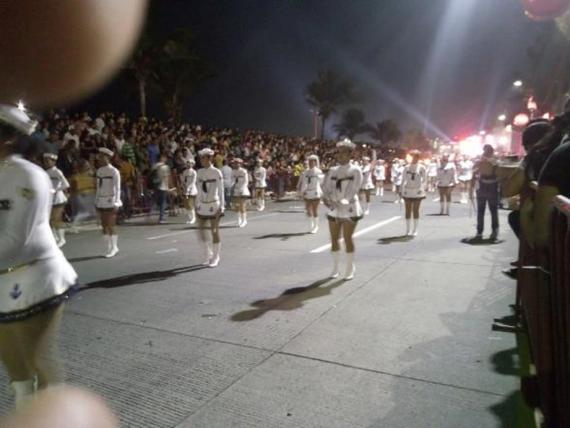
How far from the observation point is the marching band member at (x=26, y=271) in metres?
2.50

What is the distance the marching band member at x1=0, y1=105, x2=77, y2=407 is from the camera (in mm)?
2496

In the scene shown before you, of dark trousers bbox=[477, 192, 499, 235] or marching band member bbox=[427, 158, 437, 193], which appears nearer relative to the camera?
dark trousers bbox=[477, 192, 499, 235]

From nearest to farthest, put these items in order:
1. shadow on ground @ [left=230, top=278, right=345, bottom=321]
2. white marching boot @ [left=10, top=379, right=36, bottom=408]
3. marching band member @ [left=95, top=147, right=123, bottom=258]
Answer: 1. white marching boot @ [left=10, top=379, right=36, bottom=408]
2. shadow on ground @ [left=230, top=278, right=345, bottom=321]
3. marching band member @ [left=95, top=147, right=123, bottom=258]

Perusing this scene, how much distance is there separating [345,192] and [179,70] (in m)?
25.0

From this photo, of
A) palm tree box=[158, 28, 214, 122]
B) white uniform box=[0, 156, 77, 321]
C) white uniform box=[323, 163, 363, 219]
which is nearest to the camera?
white uniform box=[0, 156, 77, 321]

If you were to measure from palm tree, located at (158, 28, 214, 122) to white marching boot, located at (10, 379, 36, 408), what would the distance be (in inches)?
1092

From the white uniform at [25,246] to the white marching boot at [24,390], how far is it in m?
0.45

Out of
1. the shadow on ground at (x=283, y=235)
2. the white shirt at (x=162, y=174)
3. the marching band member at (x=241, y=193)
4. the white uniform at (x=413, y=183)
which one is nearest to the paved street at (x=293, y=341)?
the shadow on ground at (x=283, y=235)

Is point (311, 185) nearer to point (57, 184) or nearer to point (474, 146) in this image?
point (57, 184)

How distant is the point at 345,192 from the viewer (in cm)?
730

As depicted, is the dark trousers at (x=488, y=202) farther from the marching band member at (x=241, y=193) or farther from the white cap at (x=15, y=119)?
the white cap at (x=15, y=119)

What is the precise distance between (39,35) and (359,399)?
609 inches

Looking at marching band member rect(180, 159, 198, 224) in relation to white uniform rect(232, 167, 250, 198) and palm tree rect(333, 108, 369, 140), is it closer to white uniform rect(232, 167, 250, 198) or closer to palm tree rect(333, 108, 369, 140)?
white uniform rect(232, 167, 250, 198)

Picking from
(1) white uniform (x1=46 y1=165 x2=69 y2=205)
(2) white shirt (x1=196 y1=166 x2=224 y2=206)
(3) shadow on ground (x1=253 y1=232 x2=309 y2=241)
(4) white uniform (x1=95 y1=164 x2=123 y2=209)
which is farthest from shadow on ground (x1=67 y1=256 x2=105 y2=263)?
(3) shadow on ground (x1=253 y1=232 x2=309 y2=241)
